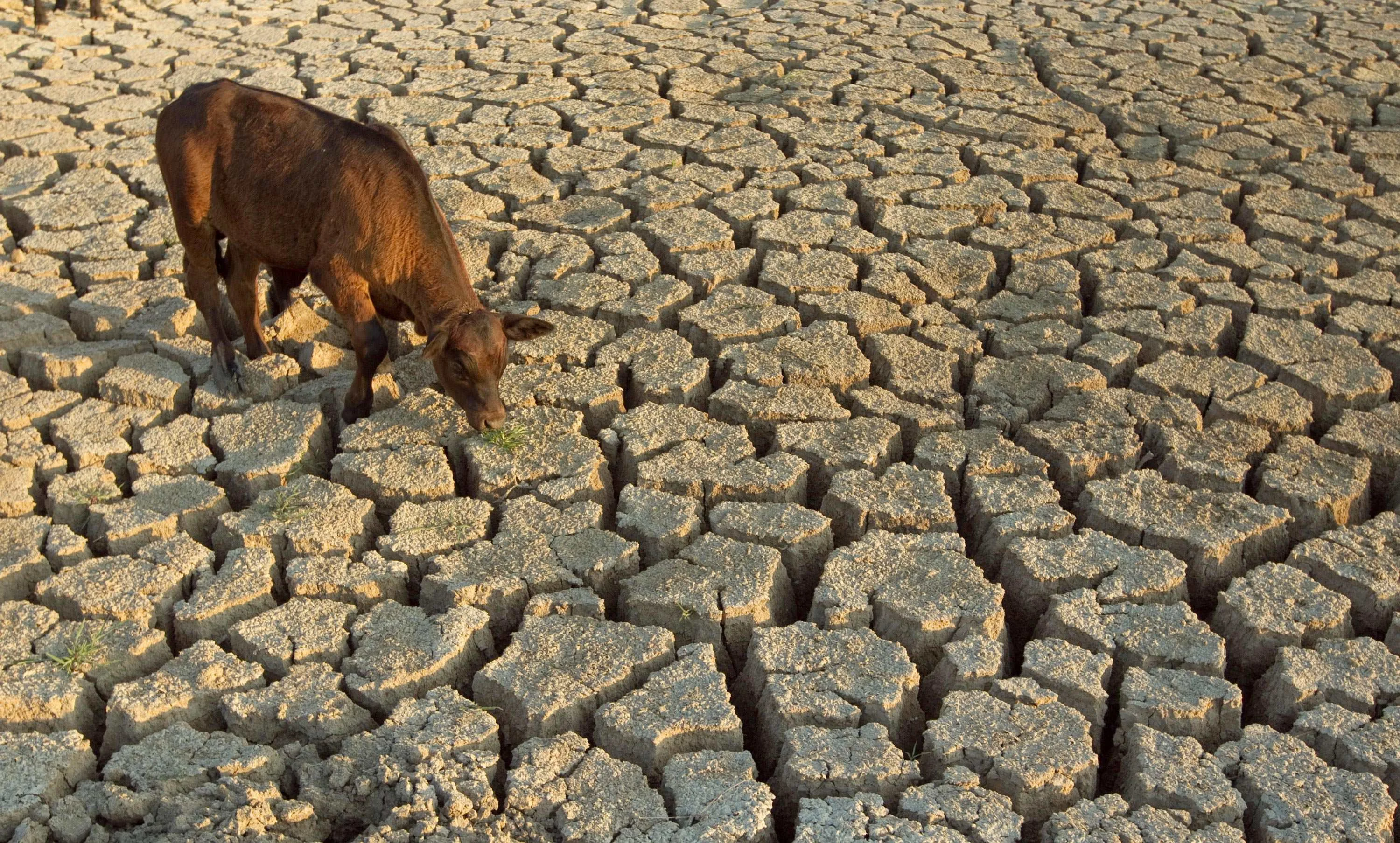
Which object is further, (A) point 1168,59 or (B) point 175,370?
(A) point 1168,59

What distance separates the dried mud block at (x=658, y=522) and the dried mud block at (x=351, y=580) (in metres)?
0.66

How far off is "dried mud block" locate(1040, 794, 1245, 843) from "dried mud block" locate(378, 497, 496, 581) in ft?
5.84

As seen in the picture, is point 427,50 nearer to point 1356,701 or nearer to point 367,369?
point 367,369

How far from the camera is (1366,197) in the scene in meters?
5.86

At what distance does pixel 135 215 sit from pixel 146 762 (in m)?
3.36

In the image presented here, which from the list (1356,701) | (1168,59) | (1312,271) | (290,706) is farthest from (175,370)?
(1168,59)

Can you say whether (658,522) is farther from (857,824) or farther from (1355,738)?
(1355,738)

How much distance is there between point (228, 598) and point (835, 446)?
1.86 meters

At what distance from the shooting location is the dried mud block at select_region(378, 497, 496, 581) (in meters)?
3.58

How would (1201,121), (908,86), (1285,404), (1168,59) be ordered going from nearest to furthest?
(1285,404) → (1201,121) → (908,86) → (1168,59)

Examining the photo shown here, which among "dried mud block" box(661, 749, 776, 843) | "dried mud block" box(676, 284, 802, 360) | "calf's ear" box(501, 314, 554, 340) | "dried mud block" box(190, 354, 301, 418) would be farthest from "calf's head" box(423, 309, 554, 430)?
"dried mud block" box(661, 749, 776, 843)

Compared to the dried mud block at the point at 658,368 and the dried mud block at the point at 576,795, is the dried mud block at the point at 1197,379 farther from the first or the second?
the dried mud block at the point at 576,795

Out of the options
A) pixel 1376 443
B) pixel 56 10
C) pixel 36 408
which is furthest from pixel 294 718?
pixel 56 10

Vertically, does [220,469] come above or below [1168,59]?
below
